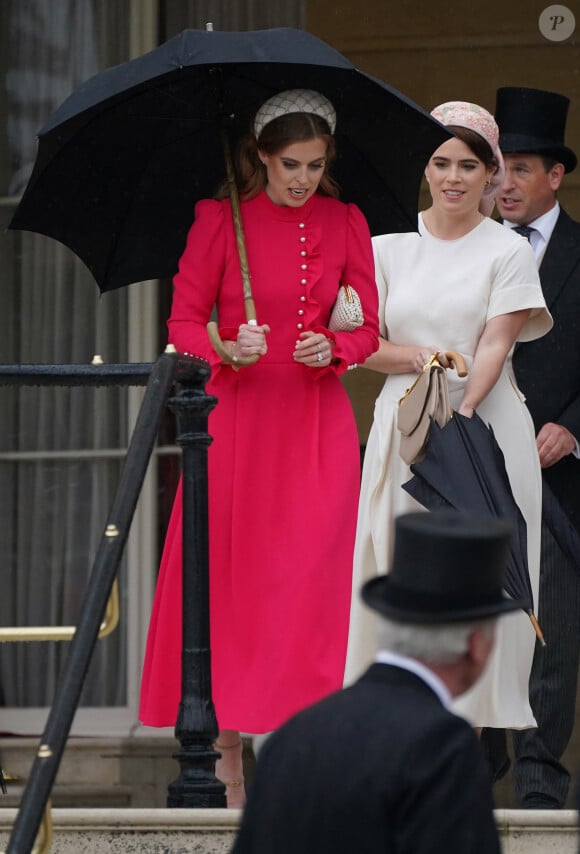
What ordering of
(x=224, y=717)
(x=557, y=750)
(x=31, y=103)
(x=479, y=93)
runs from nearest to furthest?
(x=224, y=717) → (x=557, y=750) → (x=479, y=93) → (x=31, y=103)

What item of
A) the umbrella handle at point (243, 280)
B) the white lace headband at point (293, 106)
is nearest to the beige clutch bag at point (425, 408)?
the umbrella handle at point (243, 280)

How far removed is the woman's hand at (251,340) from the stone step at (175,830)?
48.1 inches

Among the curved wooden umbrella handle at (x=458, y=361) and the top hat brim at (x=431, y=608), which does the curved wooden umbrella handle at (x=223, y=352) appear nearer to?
the curved wooden umbrella handle at (x=458, y=361)

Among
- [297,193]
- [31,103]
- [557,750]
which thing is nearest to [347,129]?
[297,193]

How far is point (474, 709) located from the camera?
5129 millimetres

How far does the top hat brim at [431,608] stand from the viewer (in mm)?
2754

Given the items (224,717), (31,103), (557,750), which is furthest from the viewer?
(31,103)

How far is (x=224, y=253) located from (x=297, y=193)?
0.26 m

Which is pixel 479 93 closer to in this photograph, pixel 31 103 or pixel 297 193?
pixel 31 103

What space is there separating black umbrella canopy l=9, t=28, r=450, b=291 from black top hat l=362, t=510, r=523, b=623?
231 cm

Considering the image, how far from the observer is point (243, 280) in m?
5.08

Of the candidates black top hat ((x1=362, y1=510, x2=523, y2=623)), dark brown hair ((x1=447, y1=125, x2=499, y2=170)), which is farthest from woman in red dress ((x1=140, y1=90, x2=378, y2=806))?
black top hat ((x1=362, y1=510, x2=523, y2=623))

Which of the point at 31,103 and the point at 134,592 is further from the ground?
the point at 31,103

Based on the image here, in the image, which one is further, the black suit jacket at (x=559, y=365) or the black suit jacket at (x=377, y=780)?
the black suit jacket at (x=559, y=365)
